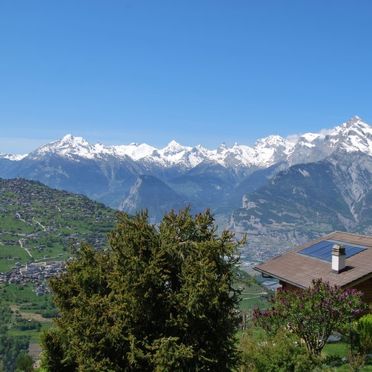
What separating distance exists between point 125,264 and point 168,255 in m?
1.25

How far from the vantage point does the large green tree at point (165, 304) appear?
13.5 meters

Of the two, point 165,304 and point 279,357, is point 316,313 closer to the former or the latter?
point 279,357

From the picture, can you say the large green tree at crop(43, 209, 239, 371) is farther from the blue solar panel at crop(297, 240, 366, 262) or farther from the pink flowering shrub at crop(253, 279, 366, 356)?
the blue solar panel at crop(297, 240, 366, 262)

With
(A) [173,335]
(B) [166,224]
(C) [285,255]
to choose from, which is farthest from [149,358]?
(C) [285,255]

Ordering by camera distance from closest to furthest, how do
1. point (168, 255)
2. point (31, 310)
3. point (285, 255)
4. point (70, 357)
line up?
point (168, 255)
point (70, 357)
point (285, 255)
point (31, 310)

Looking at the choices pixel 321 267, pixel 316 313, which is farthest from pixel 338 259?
pixel 316 313

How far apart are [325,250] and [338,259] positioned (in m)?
5.02

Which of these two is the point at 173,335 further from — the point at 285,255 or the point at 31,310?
the point at 31,310

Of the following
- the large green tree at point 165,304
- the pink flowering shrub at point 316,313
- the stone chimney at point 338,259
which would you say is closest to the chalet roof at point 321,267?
the stone chimney at point 338,259

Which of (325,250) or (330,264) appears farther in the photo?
(325,250)

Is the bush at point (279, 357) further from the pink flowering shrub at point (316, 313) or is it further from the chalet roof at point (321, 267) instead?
A: the chalet roof at point (321, 267)

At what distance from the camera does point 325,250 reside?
3225 cm

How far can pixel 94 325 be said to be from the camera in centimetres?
1438

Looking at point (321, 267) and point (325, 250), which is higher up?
point (325, 250)
